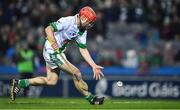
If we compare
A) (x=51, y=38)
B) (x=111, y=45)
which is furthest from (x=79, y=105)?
(x=111, y=45)

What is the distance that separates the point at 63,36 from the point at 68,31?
22 centimetres

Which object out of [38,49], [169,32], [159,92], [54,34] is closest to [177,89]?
[159,92]

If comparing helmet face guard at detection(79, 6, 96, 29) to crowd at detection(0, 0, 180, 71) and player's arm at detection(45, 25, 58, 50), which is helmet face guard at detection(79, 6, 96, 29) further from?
crowd at detection(0, 0, 180, 71)

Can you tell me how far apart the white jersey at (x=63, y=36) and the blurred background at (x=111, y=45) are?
359 inches

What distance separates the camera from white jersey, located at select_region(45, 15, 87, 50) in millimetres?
16317

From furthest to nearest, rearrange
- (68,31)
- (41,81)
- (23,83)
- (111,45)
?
(111,45) < (23,83) < (41,81) < (68,31)

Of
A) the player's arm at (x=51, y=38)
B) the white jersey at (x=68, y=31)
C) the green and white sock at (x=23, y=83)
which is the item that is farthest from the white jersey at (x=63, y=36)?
the green and white sock at (x=23, y=83)

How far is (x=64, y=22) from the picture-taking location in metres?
16.3

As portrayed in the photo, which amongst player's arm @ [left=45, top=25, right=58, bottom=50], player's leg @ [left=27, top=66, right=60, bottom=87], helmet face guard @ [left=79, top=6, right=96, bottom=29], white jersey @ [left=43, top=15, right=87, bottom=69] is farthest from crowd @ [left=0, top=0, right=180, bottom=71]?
helmet face guard @ [left=79, top=6, right=96, bottom=29]

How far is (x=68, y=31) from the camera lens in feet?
54.0

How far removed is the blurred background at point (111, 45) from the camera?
27266 millimetres

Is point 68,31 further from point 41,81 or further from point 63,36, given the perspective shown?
Answer: point 41,81

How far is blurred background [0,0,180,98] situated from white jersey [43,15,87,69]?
913 cm

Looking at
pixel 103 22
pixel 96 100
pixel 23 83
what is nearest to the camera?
pixel 96 100
